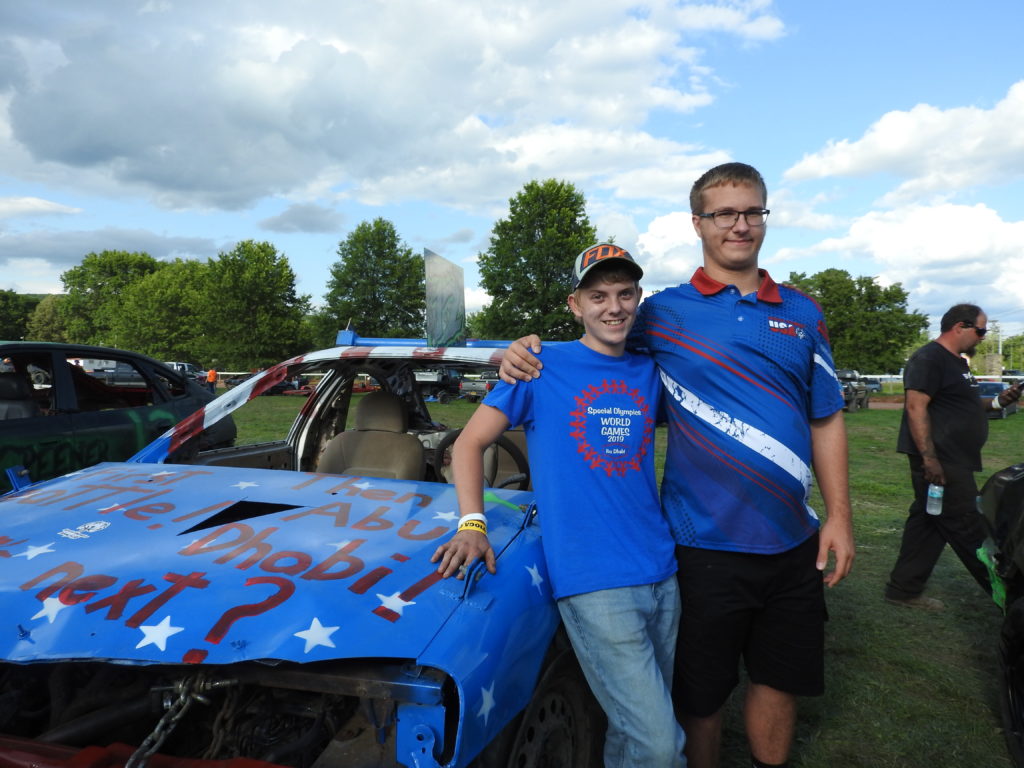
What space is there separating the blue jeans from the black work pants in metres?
3.09

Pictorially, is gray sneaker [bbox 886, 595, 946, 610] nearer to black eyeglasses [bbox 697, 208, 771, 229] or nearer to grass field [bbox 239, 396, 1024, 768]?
grass field [bbox 239, 396, 1024, 768]

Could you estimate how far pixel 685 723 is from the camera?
2.19 metres

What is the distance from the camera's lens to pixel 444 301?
303 centimetres

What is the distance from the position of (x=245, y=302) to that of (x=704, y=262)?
39.6 metres

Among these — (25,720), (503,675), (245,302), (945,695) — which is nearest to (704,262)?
(503,675)

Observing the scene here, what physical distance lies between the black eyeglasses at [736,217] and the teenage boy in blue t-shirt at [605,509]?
0.29 meters

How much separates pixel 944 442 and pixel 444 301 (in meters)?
3.27

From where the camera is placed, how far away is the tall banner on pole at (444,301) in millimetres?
2812

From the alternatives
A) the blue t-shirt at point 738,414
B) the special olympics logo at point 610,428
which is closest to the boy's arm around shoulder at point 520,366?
the special olympics logo at point 610,428

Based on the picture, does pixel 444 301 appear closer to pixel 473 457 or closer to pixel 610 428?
pixel 473 457

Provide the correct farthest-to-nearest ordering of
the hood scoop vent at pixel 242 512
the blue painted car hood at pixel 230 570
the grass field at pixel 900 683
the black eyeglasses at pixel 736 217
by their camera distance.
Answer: the grass field at pixel 900 683
the hood scoop vent at pixel 242 512
the black eyeglasses at pixel 736 217
the blue painted car hood at pixel 230 570

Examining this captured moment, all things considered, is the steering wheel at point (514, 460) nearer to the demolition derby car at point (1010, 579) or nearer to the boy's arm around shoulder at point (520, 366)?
the boy's arm around shoulder at point (520, 366)

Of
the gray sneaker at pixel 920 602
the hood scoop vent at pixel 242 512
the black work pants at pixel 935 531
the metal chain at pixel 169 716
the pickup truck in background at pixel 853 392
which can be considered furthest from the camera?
the pickup truck in background at pixel 853 392

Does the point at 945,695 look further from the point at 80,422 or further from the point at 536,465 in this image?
the point at 80,422
